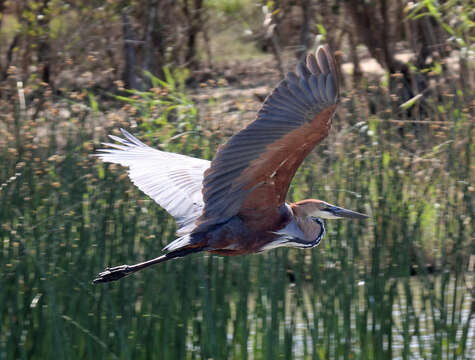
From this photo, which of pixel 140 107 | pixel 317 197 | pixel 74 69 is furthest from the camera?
pixel 74 69

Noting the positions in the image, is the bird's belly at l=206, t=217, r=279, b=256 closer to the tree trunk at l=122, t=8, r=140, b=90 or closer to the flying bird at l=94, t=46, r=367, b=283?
the flying bird at l=94, t=46, r=367, b=283

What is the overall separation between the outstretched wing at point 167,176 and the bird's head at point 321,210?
0.39 metres

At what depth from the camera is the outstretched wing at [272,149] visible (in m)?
2.48

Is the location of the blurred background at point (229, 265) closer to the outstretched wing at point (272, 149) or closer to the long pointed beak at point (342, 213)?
the long pointed beak at point (342, 213)

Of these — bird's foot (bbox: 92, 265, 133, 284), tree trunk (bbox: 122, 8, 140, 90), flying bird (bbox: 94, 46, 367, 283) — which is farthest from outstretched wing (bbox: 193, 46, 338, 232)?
tree trunk (bbox: 122, 8, 140, 90)

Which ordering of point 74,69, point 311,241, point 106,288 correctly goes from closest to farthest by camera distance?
point 106,288 → point 311,241 → point 74,69

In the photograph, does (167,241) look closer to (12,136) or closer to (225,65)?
(12,136)

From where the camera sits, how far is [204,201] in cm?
296

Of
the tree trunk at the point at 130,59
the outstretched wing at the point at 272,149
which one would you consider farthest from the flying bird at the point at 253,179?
the tree trunk at the point at 130,59

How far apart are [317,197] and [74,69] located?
3.47 meters

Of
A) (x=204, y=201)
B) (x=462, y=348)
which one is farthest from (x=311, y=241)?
(x=462, y=348)

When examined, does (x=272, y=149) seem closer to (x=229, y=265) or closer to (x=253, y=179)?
(x=253, y=179)

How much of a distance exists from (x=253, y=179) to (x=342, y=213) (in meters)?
0.52

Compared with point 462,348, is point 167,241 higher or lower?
higher
